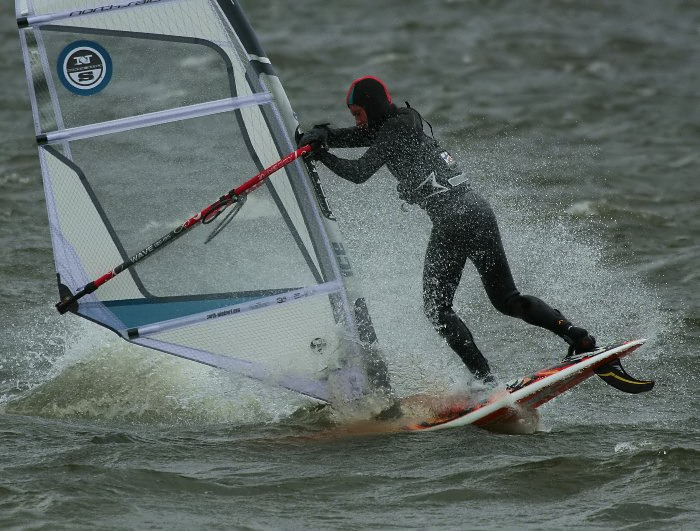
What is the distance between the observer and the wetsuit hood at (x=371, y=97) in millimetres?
6473

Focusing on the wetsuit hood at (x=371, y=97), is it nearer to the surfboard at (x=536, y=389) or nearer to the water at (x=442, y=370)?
the water at (x=442, y=370)

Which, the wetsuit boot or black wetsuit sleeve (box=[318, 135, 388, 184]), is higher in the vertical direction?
black wetsuit sleeve (box=[318, 135, 388, 184])

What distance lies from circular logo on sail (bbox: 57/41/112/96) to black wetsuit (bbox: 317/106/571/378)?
4.30 ft

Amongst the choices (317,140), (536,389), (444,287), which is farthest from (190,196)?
(536,389)

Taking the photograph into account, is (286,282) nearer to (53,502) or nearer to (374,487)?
(374,487)

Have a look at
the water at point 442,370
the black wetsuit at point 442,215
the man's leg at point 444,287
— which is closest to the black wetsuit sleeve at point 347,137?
the black wetsuit at point 442,215

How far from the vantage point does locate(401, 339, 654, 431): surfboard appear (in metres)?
6.41

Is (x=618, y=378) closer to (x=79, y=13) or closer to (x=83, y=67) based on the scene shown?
(x=83, y=67)

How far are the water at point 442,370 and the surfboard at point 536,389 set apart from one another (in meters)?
0.12

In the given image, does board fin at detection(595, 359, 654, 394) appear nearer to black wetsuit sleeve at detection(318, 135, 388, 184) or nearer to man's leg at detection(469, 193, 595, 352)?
man's leg at detection(469, 193, 595, 352)

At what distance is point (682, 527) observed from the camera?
541 centimetres

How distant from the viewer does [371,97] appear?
21.3ft

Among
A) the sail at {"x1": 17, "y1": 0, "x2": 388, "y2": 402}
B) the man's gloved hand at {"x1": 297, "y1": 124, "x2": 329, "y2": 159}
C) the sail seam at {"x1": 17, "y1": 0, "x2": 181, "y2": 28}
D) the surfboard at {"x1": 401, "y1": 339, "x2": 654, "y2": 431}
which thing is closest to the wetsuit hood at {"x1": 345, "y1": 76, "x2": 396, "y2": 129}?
the man's gloved hand at {"x1": 297, "y1": 124, "x2": 329, "y2": 159}

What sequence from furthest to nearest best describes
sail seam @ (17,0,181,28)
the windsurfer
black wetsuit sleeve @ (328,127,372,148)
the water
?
black wetsuit sleeve @ (328,127,372,148), the windsurfer, sail seam @ (17,0,181,28), the water
